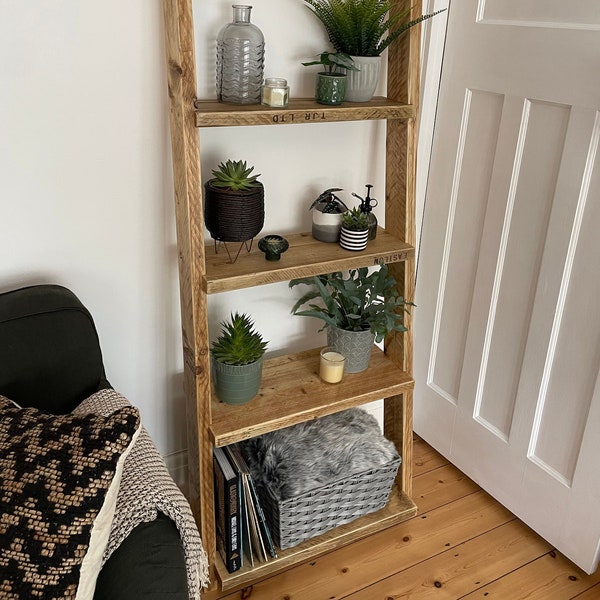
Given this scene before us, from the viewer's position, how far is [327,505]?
5.50 feet

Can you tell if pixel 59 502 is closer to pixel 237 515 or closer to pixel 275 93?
pixel 237 515

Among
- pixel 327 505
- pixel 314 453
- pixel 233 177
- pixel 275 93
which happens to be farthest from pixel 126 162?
pixel 327 505

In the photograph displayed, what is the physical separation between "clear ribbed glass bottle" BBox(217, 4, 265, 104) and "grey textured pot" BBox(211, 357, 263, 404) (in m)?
0.62

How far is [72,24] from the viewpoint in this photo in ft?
4.30

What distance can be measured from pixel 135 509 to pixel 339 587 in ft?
2.57

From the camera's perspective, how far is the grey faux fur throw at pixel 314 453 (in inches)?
63.4

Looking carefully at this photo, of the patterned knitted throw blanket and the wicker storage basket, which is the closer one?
the patterned knitted throw blanket

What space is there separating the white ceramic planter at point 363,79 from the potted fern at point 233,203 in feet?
1.05

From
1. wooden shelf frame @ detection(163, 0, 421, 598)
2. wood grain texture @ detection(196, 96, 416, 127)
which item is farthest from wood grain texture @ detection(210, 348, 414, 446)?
wood grain texture @ detection(196, 96, 416, 127)

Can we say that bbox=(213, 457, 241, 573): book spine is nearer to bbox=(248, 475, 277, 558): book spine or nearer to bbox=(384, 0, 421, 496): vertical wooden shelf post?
bbox=(248, 475, 277, 558): book spine

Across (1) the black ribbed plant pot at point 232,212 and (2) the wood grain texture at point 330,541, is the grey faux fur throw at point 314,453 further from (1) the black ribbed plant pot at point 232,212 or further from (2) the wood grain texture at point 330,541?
(1) the black ribbed plant pot at point 232,212

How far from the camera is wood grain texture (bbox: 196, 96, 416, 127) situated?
4.27ft

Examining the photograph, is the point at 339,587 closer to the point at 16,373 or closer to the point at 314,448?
the point at 314,448

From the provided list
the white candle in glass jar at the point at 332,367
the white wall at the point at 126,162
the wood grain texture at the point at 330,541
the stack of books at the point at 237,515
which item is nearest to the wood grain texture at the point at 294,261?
the white wall at the point at 126,162
